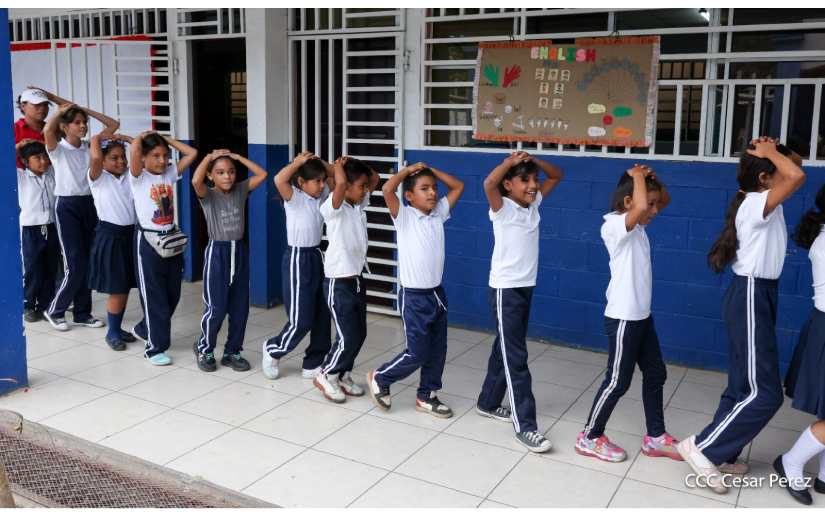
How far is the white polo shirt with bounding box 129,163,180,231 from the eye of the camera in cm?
477

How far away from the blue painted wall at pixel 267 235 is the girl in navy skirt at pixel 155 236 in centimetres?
135

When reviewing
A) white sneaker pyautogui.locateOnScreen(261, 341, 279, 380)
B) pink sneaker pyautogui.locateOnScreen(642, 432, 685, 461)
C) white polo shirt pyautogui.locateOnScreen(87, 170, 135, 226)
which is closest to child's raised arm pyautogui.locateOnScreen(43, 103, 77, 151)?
white polo shirt pyautogui.locateOnScreen(87, 170, 135, 226)

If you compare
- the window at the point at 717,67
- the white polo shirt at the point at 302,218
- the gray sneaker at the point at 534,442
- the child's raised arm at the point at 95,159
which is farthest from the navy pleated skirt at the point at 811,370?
the child's raised arm at the point at 95,159

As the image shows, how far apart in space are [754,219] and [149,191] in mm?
3483

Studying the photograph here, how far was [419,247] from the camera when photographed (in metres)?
3.90

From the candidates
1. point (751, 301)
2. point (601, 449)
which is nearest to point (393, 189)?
point (601, 449)

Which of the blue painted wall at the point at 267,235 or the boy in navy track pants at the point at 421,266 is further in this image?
the blue painted wall at the point at 267,235

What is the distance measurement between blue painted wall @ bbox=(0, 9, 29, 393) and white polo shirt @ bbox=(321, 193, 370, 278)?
67.1 inches

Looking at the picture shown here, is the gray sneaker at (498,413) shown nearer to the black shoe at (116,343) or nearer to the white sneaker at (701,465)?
the white sneaker at (701,465)

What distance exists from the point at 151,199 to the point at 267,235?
64.4 inches

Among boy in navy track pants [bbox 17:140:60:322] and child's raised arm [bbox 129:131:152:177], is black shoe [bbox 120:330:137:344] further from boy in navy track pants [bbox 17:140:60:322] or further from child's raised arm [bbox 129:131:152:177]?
child's raised arm [bbox 129:131:152:177]

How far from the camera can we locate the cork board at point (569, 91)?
483 centimetres

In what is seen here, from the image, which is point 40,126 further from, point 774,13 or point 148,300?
point 774,13

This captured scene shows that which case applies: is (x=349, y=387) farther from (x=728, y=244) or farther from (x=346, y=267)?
(x=728, y=244)
